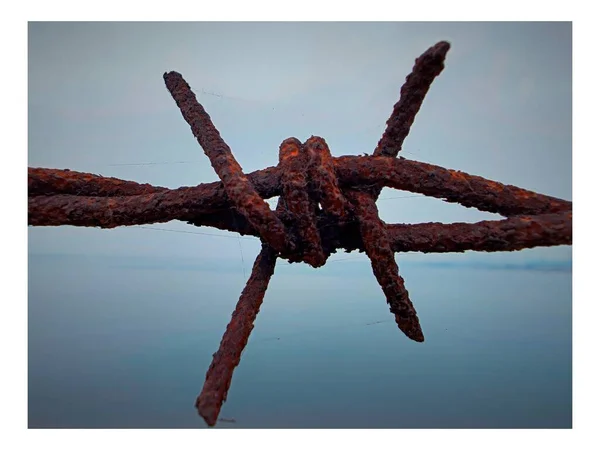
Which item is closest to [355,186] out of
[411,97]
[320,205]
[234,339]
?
[320,205]

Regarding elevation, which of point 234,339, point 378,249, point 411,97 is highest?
point 411,97

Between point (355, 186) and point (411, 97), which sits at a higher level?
point (411, 97)

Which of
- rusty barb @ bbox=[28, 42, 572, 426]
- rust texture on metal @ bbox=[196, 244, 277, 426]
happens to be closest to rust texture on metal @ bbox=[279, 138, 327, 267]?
rusty barb @ bbox=[28, 42, 572, 426]

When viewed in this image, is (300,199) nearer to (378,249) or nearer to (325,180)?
(325,180)

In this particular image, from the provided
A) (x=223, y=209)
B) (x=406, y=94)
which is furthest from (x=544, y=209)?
(x=223, y=209)

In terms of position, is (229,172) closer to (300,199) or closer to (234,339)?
(300,199)

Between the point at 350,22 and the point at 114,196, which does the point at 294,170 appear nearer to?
the point at 114,196

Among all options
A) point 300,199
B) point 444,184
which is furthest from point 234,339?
point 444,184
